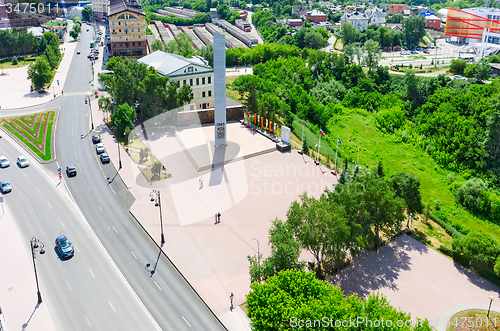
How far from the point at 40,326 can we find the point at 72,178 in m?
25.8

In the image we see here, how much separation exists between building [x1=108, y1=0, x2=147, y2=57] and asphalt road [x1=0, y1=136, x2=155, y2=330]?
6499cm

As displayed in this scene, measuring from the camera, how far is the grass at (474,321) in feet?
109

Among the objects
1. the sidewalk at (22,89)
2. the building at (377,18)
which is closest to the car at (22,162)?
the sidewalk at (22,89)

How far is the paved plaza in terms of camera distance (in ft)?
115

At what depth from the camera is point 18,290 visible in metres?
36.0

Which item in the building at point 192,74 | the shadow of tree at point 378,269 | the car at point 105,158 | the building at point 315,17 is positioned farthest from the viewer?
the building at point 315,17

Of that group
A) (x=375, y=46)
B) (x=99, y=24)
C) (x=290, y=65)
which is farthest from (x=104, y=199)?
(x=99, y=24)

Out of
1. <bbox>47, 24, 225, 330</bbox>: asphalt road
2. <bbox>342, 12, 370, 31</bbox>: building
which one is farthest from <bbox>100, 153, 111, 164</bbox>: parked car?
<bbox>342, 12, 370, 31</bbox>: building

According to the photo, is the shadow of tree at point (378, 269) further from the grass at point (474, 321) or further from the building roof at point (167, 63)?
the building roof at point (167, 63)

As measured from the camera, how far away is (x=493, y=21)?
144500 mm

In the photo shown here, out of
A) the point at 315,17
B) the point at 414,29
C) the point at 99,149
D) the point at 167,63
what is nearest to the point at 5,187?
the point at 99,149

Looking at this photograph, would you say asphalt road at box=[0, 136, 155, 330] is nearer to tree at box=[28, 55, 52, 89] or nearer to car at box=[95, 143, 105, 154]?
car at box=[95, 143, 105, 154]

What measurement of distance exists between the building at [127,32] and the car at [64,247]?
260ft

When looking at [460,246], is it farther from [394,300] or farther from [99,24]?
[99,24]
